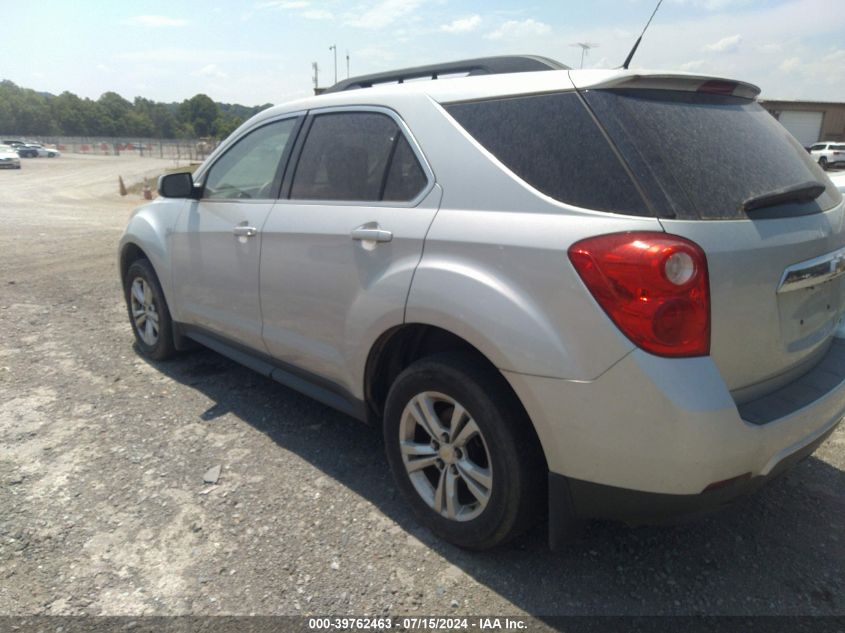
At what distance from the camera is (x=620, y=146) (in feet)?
6.70

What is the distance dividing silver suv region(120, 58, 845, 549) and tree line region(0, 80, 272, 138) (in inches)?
4224

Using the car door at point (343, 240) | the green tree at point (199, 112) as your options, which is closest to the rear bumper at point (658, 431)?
the car door at point (343, 240)

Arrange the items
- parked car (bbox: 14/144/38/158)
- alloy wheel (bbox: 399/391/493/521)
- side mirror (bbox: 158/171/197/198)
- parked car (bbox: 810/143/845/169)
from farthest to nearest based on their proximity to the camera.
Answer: parked car (bbox: 14/144/38/158) → parked car (bbox: 810/143/845/169) → side mirror (bbox: 158/171/197/198) → alloy wheel (bbox: 399/391/493/521)

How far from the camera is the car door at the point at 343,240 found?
2.58 metres

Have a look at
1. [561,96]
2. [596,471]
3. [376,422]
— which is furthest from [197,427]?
[561,96]

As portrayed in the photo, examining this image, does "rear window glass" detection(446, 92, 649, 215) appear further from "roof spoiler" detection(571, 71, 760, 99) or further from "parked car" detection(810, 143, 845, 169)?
"parked car" detection(810, 143, 845, 169)

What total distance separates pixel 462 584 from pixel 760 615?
107 centimetres

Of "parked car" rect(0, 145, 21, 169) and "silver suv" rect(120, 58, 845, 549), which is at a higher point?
"silver suv" rect(120, 58, 845, 549)

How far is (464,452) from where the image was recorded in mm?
2445

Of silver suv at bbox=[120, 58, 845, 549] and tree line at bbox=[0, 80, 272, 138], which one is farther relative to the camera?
tree line at bbox=[0, 80, 272, 138]

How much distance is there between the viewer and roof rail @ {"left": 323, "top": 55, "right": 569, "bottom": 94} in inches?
108

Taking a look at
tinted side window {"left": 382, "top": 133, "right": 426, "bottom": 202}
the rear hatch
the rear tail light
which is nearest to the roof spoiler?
the rear hatch

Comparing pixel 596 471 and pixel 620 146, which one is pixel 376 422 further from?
pixel 620 146

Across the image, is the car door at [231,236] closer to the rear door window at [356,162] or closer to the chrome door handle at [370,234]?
the rear door window at [356,162]
